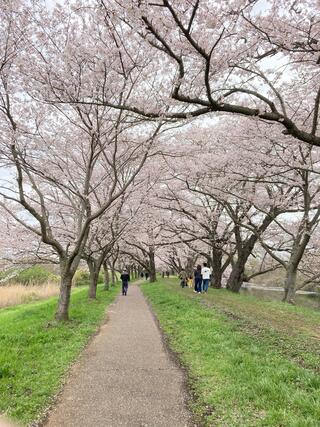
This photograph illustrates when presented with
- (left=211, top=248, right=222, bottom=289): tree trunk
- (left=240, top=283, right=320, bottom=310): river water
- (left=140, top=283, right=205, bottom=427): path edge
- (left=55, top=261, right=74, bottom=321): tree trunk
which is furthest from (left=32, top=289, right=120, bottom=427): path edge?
(left=240, top=283, right=320, bottom=310): river water

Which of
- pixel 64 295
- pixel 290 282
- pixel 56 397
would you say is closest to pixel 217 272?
pixel 290 282

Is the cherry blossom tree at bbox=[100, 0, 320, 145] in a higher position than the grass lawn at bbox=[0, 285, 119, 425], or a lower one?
higher

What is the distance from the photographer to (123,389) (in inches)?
246

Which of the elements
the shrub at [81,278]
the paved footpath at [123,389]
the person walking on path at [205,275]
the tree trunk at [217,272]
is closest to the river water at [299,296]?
the tree trunk at [217,272]

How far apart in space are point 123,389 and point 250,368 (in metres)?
2.19

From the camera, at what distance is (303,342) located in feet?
29.6

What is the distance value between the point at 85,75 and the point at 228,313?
8.93 metres

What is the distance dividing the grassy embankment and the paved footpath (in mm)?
360

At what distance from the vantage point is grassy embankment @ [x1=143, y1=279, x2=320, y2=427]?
16.4 ft

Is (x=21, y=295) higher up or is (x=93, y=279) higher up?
(x=93, y=279)

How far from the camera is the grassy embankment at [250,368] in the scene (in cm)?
499

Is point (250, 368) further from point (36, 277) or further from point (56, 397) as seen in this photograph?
point (36, 277)

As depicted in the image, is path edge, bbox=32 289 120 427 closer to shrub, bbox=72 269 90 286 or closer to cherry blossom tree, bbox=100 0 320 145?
cherry blossom tree, bbox=100 0 320 145

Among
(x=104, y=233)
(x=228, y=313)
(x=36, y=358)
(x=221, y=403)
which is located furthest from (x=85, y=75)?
(x=104, y=233)
